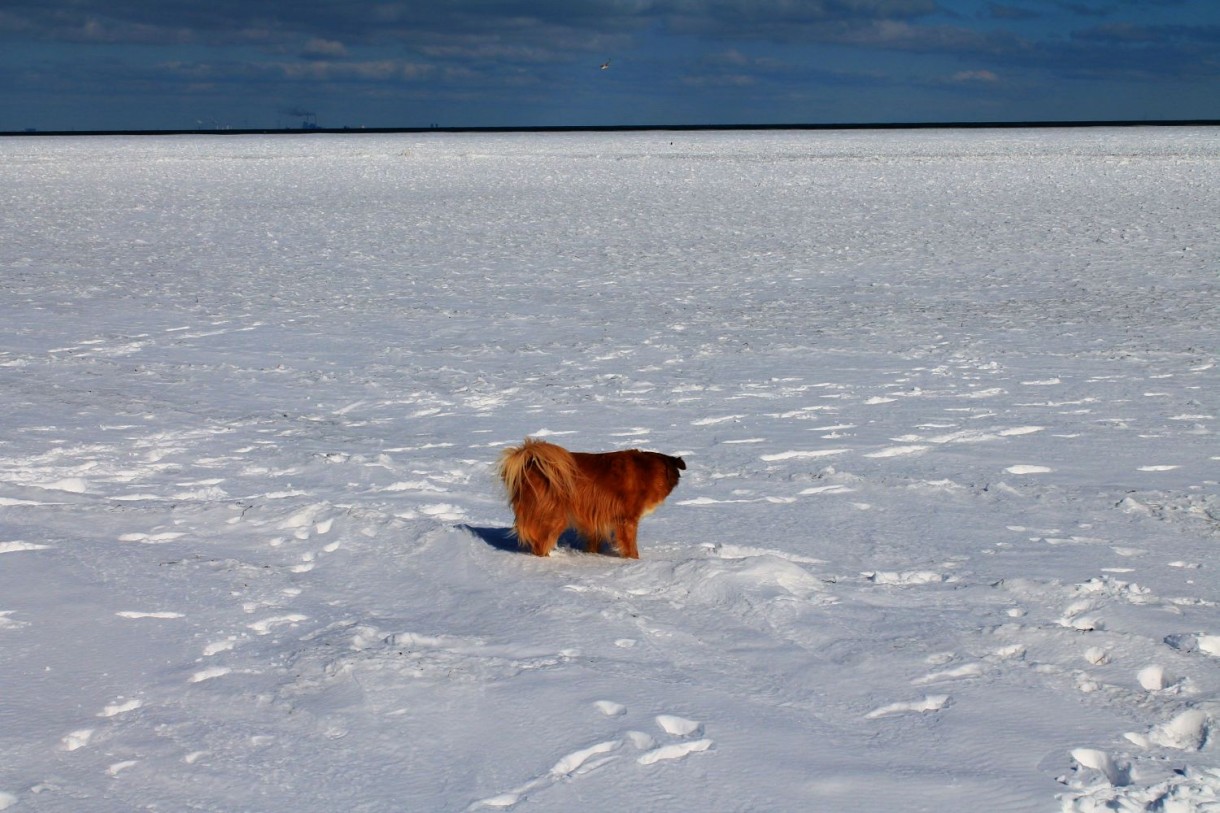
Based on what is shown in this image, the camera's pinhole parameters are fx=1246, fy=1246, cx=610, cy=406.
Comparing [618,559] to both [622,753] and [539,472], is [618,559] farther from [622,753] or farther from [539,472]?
[622,753]

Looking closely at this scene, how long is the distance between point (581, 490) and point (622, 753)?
133cm

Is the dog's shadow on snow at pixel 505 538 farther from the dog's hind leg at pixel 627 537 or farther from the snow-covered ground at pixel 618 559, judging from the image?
the dog's hind leg at pixel 627 537

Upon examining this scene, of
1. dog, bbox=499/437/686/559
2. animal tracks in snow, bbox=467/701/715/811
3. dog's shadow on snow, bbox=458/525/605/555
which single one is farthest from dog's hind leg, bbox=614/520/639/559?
animal tracks in snow, bbox=467/701/715/811

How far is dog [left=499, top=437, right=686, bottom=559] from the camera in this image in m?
4.04

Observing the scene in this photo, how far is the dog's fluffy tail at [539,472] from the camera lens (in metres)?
4.00

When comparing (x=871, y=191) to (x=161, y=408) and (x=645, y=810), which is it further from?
(x=645, y=810)

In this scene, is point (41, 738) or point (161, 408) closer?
point (41, 738)

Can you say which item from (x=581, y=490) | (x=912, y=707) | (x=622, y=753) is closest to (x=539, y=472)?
(x=581, y=490)

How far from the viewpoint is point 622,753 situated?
2898 mm

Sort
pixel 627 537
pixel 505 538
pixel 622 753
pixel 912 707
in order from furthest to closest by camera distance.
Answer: pixel 505 538 → pixel 627 537 → pixel 912 707 → pixel 622 753

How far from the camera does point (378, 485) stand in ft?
17.1

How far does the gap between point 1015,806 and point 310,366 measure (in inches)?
238

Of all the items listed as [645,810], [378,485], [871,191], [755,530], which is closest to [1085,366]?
[755,530]

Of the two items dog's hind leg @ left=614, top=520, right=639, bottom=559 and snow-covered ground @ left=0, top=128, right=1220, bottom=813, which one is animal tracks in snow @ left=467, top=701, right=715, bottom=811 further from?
dog's hind leg @ left=614, top=520, right=639, bottom=559
